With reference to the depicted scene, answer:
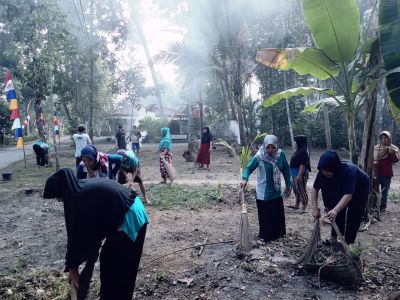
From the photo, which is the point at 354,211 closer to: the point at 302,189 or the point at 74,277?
the point at 302,189

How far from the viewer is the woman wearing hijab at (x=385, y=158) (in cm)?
652

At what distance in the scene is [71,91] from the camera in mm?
20438

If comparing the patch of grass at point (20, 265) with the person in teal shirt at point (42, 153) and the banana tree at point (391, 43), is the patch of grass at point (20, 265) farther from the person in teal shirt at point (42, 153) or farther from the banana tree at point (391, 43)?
the person in teal shirt at point (42, 153)

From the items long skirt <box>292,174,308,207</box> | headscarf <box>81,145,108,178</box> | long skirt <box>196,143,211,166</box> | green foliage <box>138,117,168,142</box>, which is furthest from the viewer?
green foliage <box>138,117,168,142</box>

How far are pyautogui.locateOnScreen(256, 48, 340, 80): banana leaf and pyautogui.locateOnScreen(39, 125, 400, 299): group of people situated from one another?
1146mm

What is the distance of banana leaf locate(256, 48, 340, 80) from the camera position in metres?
4.79

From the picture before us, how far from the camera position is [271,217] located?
16.8 feet

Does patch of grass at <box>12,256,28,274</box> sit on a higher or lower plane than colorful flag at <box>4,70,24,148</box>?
lower

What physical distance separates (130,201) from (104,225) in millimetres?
279

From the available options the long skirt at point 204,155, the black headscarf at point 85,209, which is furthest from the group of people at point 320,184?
the long skirt at point 204,155

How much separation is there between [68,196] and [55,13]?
41.9 feet

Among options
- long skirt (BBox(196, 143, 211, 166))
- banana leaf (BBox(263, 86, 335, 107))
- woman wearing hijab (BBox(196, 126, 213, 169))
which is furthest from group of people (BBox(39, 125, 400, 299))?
long skirt (BBox(196, 143, 211, 166))

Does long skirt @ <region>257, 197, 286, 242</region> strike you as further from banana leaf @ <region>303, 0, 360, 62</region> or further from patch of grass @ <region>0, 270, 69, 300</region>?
patch of grass @ <region>0, 270, 69, 300</region>

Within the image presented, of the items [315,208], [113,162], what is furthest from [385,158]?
[113,162]
